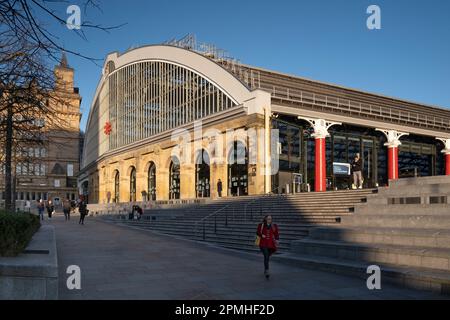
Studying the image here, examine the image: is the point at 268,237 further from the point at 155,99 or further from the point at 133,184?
the point at 133,184

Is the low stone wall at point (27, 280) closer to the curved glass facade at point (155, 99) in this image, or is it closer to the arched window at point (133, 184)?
the curved glass facade at point (155, 99)

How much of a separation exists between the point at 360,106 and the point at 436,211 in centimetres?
3130

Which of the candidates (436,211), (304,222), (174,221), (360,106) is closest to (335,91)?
(360,106)

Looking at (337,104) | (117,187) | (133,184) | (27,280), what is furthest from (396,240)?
(117,187)

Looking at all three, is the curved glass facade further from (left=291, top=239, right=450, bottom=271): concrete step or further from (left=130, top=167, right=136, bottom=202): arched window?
(left=291, top=239, right=450, bottom=271): concrete step

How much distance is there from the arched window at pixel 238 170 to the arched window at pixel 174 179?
882 centimetres

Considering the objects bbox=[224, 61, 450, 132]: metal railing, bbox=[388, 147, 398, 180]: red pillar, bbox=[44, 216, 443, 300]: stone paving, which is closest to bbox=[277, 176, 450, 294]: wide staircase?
bbox=[44, 216, 443, 300]: stone paving

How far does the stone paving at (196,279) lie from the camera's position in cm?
932

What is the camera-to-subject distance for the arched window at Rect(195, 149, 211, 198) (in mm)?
42312

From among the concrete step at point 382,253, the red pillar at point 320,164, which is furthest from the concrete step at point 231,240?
the red pillar at point 320,164

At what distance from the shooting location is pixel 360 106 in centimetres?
4341

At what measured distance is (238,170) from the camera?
127 ft

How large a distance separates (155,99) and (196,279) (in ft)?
143
